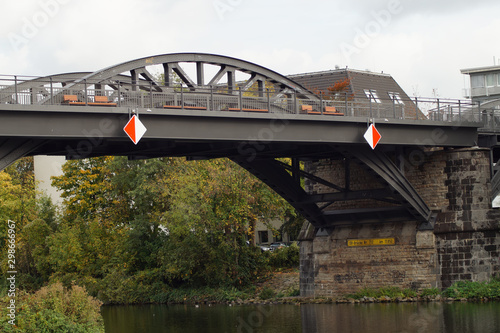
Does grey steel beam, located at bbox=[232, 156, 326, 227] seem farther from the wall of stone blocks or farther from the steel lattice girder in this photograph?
the wall of stone blocks

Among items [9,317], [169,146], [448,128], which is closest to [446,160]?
[448,128]

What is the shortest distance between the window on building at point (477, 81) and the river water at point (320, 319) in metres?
45.6

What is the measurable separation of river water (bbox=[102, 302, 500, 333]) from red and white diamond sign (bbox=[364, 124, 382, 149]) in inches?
260

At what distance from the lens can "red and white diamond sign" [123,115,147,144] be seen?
23.7 m

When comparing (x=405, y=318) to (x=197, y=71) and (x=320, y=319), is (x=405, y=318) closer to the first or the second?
(x=320, y=319)

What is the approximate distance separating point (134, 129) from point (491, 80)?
5743 cm

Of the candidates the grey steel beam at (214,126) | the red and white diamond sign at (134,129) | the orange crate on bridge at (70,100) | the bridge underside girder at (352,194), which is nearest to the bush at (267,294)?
the bridge underside girder at (352,194)

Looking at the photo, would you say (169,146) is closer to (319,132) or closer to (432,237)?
(319,132)

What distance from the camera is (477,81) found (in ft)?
245

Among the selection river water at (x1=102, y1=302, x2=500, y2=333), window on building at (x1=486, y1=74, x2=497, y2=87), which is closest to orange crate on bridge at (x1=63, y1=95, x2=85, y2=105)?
river water at (x1=102, y1=302, x2=500, y2=333)

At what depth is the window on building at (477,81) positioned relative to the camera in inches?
2936

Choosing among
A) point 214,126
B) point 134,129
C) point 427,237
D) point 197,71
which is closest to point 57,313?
point 134,129

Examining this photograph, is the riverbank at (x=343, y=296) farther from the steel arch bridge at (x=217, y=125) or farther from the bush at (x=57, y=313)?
the bush at (x=57, y=313)

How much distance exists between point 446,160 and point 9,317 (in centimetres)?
2118
